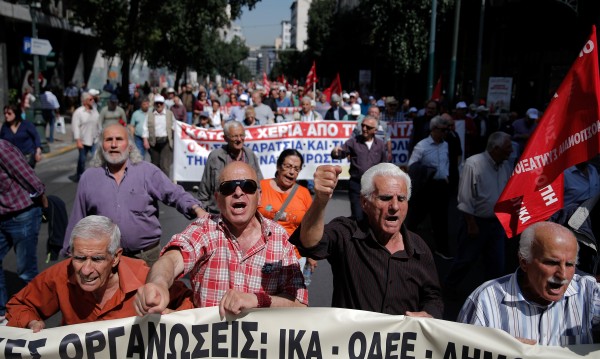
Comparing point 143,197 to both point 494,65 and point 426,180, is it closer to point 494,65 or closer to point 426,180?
point 426,180

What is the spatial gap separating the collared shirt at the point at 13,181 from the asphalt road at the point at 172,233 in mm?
1100

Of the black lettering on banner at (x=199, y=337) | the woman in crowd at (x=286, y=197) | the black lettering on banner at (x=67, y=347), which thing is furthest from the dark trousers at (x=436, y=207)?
the black lettering on banner at (x=67, y=347)

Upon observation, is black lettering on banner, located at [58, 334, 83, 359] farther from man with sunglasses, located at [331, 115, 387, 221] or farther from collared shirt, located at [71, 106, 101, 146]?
collared shirt, located at [71, 106, 101, 146]

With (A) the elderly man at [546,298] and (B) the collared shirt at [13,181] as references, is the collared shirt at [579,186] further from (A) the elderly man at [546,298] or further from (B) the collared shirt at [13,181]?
(B) the collared shirt at [13,181]

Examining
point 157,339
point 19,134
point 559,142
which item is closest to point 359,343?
point 157,339

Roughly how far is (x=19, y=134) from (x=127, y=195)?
18.1 ft

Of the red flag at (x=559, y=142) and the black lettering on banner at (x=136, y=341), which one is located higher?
the red flag at (x=559, y=142)

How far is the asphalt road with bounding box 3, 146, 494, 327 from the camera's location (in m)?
6.10

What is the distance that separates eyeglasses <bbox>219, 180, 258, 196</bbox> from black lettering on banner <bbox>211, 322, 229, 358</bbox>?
2.16 ft

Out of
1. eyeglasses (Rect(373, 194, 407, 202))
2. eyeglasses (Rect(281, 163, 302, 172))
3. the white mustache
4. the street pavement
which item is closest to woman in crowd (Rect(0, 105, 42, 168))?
the street pavement

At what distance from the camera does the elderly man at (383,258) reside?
3.04 m

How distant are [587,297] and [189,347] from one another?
6.11 feet

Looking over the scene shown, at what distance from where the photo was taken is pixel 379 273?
305cm

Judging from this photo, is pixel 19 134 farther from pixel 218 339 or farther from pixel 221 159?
pixel 218 339
